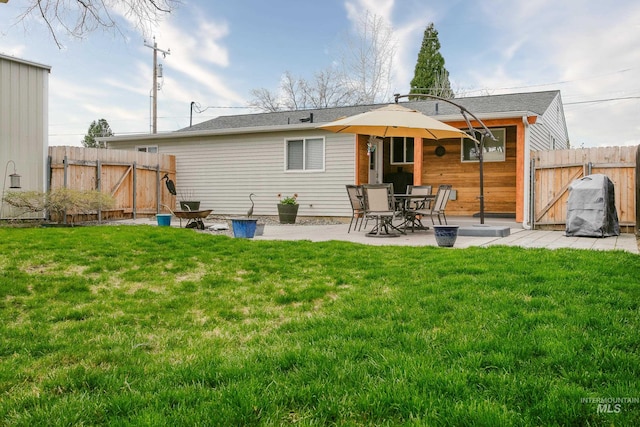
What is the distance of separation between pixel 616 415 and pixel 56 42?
699cm

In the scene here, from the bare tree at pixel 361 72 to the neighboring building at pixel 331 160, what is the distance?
9.08 metres

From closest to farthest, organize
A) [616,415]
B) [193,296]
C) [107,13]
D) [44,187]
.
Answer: [616,415] → [193,296] → [107,13] → [44,187]

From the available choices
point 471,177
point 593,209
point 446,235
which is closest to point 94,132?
point 471,177

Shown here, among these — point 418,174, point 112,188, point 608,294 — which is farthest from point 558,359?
point 112,188

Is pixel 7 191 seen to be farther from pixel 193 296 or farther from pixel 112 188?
pixel 193 296

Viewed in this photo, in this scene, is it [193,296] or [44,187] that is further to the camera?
[44,187]

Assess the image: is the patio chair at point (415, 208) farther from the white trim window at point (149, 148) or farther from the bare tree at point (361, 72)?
the bare tree at point (361, 72)

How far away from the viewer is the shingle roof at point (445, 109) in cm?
1250

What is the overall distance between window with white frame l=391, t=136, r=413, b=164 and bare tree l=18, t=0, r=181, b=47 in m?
9.08

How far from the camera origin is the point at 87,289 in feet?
13.9

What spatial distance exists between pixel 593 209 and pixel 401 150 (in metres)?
6.96

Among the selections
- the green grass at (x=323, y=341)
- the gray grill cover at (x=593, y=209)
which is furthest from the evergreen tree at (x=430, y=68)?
the green grass at (x=323, y=341)

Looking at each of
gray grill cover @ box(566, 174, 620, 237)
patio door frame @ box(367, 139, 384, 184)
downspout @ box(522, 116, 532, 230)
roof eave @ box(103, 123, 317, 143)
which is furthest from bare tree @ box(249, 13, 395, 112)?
gray grill cover @ box(566, 174, 620, 237)

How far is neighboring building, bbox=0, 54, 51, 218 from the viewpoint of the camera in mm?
10414
